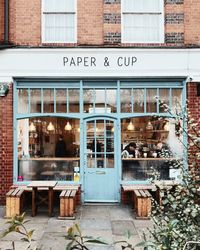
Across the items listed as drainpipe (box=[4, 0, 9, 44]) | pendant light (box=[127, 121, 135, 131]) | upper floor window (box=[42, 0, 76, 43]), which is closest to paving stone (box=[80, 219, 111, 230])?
pendant light (box=[127, 121, 135, 131])

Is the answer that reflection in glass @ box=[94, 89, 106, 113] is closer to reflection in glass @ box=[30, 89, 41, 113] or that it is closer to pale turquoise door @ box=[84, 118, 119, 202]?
pale turquoise door @ box=[84, 118, 119, 202]

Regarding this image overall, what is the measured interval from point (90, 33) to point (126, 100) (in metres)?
2.19

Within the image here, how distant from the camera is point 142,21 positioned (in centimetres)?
1116

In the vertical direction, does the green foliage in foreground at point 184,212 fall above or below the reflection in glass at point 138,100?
below

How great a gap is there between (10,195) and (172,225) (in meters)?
7.07

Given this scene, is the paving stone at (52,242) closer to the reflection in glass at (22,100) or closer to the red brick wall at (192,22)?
the reflection in glass at (22,100)

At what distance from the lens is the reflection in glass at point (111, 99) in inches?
438

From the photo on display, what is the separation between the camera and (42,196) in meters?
10.9

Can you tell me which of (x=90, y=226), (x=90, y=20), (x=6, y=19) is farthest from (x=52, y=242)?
(x=6, y=19)

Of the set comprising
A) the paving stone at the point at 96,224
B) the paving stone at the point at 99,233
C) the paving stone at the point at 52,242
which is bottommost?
the paving stone at the point at 52,242

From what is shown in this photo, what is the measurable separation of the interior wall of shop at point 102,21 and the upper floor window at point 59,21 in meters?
0.19

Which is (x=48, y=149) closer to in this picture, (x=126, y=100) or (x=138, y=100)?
(x=126, y=100)

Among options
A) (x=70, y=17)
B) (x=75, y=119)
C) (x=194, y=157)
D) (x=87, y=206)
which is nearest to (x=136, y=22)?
(x=70, y=17)

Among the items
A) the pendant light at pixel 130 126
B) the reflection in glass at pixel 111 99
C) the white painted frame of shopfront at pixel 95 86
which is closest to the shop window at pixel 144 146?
the pendant light at pixel 130 126
